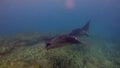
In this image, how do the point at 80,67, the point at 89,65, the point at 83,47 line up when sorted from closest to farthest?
the point at 80,67 → the point at 89,65 → the point at 83,47

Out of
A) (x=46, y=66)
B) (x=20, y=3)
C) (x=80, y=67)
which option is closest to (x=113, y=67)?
(x=80, y=67)

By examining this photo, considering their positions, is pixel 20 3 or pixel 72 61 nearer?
pixel 72 61

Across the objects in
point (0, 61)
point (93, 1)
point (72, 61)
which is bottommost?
point (72, 61)

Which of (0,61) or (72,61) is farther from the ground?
(0,61)

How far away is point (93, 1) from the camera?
6201 inches

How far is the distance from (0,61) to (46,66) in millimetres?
1851

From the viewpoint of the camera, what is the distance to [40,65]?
665cm

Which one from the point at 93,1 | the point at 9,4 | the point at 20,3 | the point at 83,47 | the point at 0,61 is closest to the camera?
the point at 0,61

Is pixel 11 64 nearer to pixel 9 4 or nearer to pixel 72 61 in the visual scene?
pixel 72 61

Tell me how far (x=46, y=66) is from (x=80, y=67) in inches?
64.4

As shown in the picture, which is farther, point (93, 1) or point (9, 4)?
point (93, 1)

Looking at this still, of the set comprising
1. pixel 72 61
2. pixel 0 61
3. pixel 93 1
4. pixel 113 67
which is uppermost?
pixel 93 1

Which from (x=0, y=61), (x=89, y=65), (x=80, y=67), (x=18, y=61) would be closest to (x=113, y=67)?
(x=89, y=65)

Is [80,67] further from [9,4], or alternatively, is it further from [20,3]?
[20,3]
